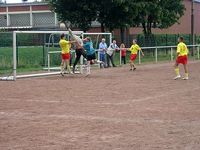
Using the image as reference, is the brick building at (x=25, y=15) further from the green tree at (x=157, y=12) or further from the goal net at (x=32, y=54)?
the goal net at (x=32, y=54)

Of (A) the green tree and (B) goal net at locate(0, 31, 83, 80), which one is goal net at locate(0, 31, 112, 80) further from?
(A) the green tree

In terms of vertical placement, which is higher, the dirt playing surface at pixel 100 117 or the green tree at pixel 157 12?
the green tree at pixel 157 12

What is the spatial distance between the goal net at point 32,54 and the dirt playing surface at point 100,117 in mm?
8212

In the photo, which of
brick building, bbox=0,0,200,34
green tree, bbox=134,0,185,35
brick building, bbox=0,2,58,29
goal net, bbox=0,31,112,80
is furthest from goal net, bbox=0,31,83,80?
brick building, bbox=0,2,58,29

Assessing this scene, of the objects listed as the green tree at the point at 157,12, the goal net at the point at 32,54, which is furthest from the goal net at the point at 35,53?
the green tree at the point at 157,12

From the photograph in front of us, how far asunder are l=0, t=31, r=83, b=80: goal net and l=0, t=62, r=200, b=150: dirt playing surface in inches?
323

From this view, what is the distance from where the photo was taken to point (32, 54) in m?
33.5

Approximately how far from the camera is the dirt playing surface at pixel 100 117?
8445mm

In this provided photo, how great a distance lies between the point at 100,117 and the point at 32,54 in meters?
23.0

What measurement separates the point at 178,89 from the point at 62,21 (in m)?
25.5

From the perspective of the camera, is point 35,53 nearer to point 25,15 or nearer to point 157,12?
point 157,12

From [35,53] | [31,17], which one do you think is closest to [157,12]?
[35,53]

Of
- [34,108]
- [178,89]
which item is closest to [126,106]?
[34,108]

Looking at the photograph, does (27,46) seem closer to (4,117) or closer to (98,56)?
(98,56)
